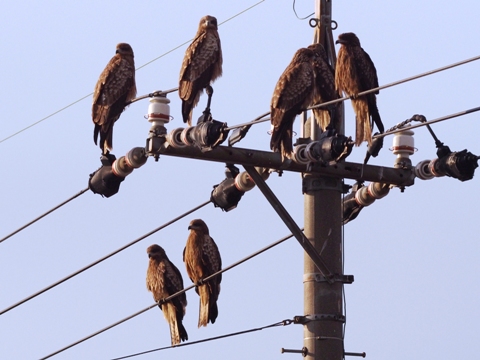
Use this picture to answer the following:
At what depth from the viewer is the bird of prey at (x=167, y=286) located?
49.3 feet

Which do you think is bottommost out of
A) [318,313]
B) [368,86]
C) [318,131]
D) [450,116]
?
[318,313]

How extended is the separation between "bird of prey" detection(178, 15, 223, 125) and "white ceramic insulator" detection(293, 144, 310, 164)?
5.95 feet

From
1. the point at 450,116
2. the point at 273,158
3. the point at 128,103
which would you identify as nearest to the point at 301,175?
the point at 273,158

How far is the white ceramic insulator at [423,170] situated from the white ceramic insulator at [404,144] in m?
0.28

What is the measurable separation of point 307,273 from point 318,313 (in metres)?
0.38

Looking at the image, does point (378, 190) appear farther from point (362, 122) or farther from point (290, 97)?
point (290, 97)

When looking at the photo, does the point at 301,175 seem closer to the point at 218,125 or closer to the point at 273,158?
the point at 273,158

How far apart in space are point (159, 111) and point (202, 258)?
4.63 metres

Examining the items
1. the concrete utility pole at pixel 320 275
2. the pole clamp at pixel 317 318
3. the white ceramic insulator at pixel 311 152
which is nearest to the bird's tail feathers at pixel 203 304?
the concrete utility pole at pixel 320 275

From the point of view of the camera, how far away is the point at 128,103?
13.2 metres

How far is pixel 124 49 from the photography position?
1419 cm

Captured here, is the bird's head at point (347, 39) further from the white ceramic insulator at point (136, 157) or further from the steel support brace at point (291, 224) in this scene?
the white ceramic insulator at point (136, 157)

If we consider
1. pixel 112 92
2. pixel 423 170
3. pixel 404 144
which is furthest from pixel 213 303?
pixel 423 170

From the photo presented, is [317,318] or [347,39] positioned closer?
[317,318]
